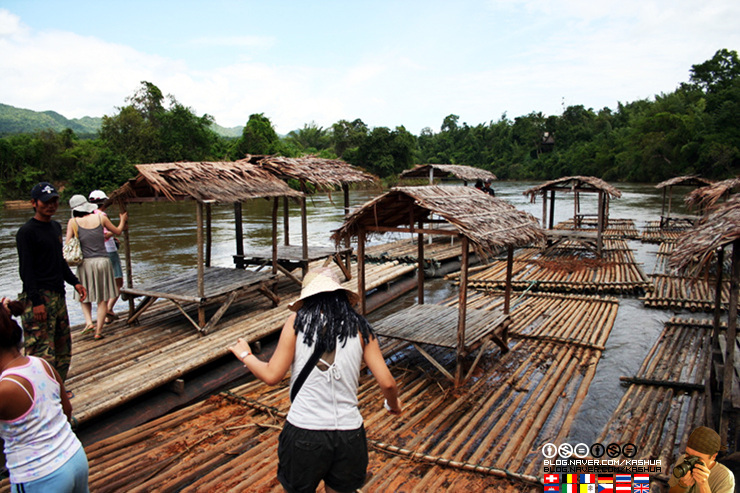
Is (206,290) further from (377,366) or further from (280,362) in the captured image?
(377,366)

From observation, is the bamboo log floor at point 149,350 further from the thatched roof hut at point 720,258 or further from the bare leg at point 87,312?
the thatched roof hut at point 720,258

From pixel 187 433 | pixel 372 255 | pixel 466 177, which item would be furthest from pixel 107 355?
pixel 466 177

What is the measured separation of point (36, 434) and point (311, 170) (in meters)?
6.88

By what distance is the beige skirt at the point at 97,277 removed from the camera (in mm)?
5914

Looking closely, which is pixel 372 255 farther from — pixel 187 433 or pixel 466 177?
pixel 187 433

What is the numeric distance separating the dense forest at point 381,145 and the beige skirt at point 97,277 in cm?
2970

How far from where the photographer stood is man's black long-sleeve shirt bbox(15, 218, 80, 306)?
398cm

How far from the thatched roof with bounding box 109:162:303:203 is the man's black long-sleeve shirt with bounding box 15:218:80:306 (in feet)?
6.36

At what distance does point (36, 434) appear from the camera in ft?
7.21

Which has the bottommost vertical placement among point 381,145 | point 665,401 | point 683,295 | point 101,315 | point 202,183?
point 665,401

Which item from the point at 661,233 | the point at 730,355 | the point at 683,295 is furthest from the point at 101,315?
the point at 661,233

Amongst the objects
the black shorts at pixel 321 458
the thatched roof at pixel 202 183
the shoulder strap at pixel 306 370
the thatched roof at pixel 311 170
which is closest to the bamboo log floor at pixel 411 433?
the black shorts at pixel 321 458

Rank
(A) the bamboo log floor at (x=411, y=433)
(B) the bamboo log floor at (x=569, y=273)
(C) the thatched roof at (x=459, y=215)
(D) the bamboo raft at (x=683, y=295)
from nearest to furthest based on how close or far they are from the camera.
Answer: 1. (A) the bamboo log floor at (x=411, y=433)
2. (C) the thatched roof at (x=459, y=215)
3. (D) the bamboo raft at (x=683, y=295)
4. (B) the bamboo log floor at (x=569, y=273)

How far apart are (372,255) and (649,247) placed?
947 centimetres
